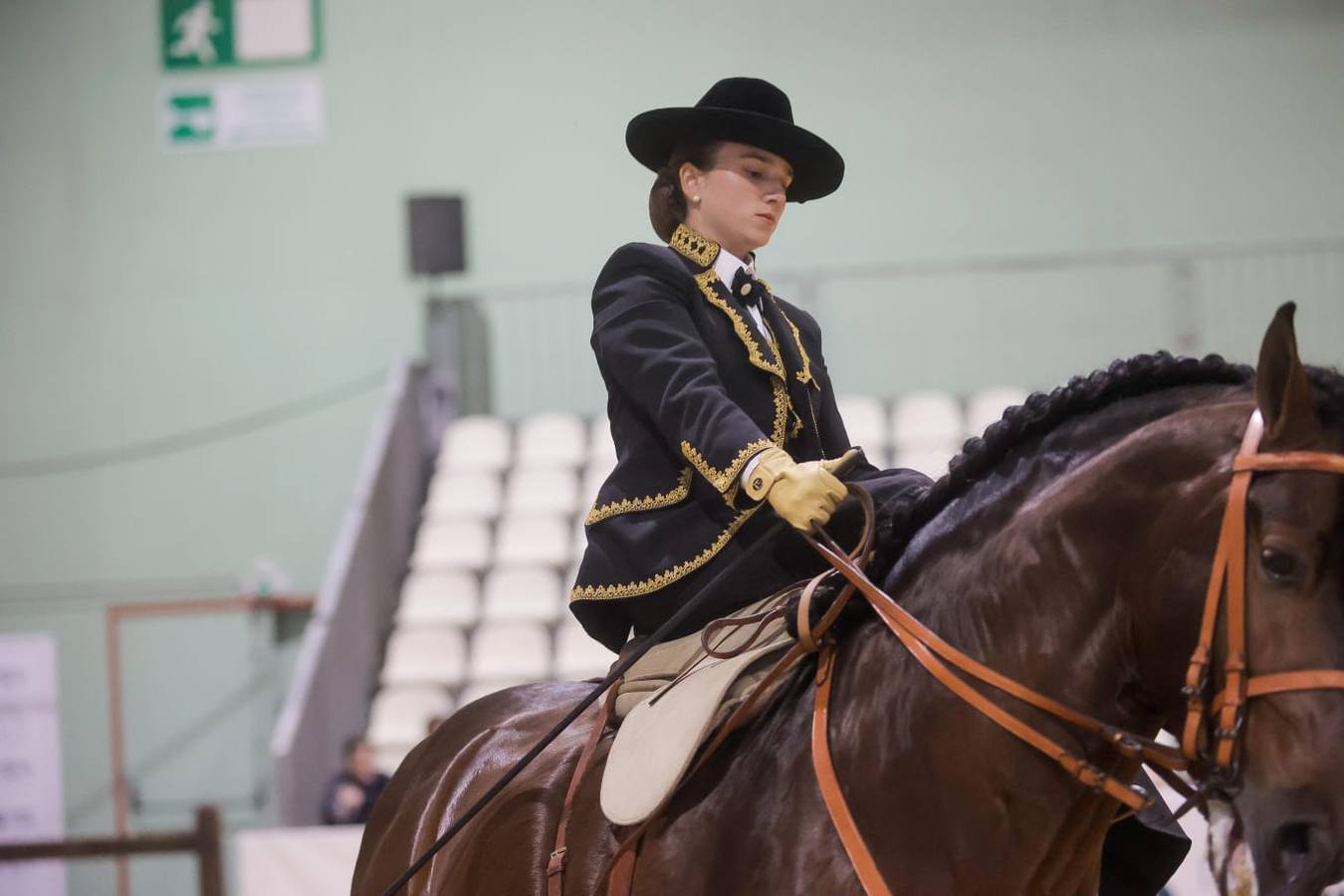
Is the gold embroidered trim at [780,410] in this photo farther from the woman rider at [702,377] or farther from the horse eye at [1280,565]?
the horse eye at [1280,565]

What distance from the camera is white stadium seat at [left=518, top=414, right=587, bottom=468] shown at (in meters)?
7.50

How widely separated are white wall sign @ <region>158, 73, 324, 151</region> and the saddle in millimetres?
7060

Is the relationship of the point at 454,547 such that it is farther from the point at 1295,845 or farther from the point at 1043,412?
the point at 1295,845

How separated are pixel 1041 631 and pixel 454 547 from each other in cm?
587

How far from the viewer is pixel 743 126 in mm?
2225

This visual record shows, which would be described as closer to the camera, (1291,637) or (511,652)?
(1291,637)

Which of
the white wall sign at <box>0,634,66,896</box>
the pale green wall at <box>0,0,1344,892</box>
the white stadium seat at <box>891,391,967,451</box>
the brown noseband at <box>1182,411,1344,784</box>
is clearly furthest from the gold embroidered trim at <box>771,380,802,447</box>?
the white wall sign at <box>0,634,66,896</box>

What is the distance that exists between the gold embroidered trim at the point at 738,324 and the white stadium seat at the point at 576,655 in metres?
4.09

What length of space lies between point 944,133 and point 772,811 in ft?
21.7

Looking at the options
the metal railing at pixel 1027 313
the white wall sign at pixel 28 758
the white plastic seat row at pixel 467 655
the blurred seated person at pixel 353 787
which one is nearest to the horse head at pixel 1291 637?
the blurred seated person at pixel 353 787

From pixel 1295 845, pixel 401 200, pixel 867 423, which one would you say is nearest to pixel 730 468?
pixel 1295 845

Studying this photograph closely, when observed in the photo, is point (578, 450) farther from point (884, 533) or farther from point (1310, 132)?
point (884, 533)

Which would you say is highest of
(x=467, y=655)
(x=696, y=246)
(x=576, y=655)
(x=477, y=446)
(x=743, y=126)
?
(x=743, y=126)

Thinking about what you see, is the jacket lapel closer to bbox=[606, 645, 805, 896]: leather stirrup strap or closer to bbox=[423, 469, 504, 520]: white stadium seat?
bbox=[606, 645, 805, 896]: leather stirrup strap
